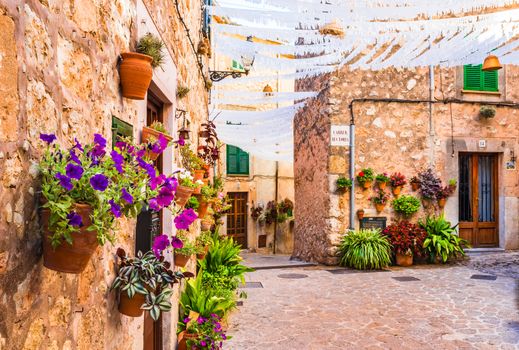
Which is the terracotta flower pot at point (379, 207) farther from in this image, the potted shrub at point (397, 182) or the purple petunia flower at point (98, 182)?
the purple petunia flower at point (98, 182)

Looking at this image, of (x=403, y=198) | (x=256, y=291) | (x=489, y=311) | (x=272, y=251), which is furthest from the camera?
(x=272, y=251)

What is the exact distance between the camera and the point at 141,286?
5.89 feet

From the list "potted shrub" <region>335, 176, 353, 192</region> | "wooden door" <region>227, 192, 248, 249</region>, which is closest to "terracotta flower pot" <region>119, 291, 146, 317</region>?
"potted shrub" <region>335, 176, 353, 192</region>

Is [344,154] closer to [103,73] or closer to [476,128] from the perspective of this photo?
[476,128]

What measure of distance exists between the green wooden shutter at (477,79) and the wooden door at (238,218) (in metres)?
9.14

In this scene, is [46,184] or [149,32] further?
[149,32]

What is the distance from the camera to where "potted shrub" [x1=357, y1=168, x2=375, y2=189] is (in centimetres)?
898

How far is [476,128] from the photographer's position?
9.61m

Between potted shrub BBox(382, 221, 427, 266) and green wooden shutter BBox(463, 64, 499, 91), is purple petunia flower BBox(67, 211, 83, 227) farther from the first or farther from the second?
green wooden shutter BBox(463, 64, 499, 91)

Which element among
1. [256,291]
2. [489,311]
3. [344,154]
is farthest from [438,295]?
[344,154]

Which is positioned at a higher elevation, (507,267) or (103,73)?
(103,73)

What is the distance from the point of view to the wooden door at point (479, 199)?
9.85 metres

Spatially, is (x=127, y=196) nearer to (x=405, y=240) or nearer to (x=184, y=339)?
(x=184, y=339)

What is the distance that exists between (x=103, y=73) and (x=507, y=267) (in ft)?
28.3
